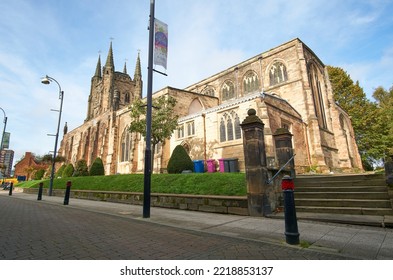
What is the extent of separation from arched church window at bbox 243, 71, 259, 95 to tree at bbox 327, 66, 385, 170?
12128 mm

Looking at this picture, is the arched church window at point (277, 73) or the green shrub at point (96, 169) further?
the arched church window at point (277, 73)

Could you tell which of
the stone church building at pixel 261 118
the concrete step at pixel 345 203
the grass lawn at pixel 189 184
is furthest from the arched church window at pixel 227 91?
the concrete step at pixel 345 203

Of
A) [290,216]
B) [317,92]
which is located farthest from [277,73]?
[290,216]

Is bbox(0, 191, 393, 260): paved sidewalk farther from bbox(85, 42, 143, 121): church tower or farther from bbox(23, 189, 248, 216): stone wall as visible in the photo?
bbox(85, 42, 143, 121): church tower

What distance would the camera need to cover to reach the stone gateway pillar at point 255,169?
6980 mm

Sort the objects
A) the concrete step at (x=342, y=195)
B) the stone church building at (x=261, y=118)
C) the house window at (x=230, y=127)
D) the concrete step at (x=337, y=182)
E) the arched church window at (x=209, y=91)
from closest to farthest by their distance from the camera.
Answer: the concrete step at (x=342, y=195)
the concrete step at (x=337, y=182)
the house window at (x=230, y=127)
the stone church building at (x=261, y=118)
the arched church window at (x=209, y=91)

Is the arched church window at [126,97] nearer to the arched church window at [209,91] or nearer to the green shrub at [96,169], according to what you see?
the arched church window at [209,91]

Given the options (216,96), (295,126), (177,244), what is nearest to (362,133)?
(295,126)

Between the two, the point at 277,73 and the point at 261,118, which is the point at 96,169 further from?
the point at 277,73

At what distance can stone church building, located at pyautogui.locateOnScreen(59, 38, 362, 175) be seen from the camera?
1750cm

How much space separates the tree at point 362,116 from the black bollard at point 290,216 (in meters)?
28.1

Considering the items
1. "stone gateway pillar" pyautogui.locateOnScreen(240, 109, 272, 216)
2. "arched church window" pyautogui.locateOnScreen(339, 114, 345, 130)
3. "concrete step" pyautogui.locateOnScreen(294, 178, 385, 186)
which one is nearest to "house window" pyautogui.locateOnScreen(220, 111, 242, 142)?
"concrete step" pyautogui.locateOnScreen(294, 178, 385, 186)
